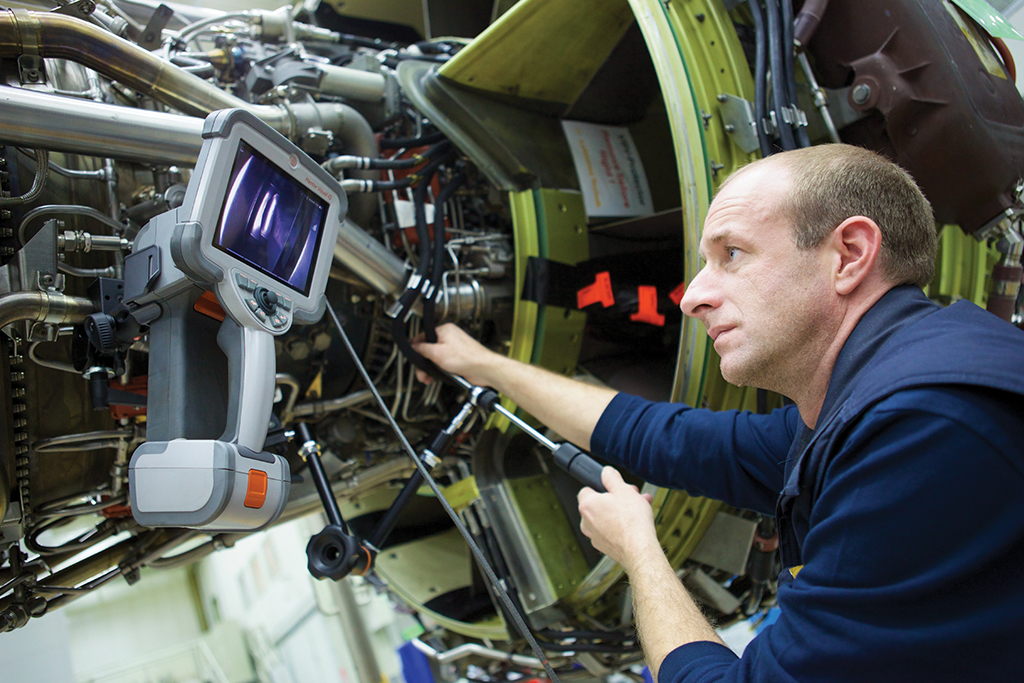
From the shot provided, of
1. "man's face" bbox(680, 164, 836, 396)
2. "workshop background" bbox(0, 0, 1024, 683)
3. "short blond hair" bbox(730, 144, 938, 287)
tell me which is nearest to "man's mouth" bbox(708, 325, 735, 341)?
"man's face" bbox(680, 164, 836, 396)

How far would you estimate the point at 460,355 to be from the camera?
74.9 inches

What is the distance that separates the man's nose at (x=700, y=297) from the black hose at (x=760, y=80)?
0.49 m

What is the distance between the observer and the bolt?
171cm

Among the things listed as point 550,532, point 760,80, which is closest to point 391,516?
point 550,532

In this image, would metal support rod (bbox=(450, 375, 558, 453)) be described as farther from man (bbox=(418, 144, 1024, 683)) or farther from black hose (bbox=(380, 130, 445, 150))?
black hose (bbox=(380, 130, 445, 150))

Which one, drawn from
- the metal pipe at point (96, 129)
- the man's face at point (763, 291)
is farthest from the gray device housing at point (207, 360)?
the man's face at point (763, 291)

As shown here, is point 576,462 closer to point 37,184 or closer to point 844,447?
point 844,447

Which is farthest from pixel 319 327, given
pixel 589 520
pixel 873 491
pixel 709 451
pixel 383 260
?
pixel 873 491

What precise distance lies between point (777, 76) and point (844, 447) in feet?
3.40

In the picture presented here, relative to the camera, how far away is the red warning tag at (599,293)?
2.03 metres

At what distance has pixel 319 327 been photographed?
192 centimetres

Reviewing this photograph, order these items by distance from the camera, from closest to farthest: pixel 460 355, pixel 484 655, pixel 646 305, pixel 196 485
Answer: pixel 196 485, pixel 460 355, pixel 646 305, pixel 484 655

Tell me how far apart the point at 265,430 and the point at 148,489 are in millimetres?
209

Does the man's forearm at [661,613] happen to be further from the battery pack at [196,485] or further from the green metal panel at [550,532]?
the green metal panel at [550,532]
